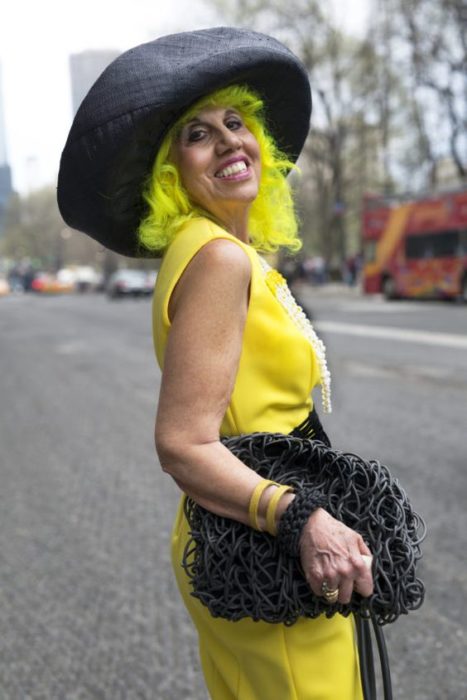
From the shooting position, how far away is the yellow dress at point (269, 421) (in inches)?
59.3

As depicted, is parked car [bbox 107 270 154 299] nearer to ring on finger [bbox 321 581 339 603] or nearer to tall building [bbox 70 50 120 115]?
tall building [bbox 70 50 120 115]

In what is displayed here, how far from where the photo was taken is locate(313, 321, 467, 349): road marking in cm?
1327

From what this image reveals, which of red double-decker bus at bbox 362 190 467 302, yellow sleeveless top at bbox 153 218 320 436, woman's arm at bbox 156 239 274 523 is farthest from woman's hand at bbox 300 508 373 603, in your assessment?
red double-decker bus at bbox 362 190 467 302

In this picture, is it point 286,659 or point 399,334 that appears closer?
point 286,659

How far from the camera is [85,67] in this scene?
1.90m

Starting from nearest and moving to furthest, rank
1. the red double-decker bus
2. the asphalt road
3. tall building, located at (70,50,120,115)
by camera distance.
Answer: tall building, located at (70,50,120,115), the asphalt road, the red double-decker bus

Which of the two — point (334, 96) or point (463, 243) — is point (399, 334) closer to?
point (463, 243)

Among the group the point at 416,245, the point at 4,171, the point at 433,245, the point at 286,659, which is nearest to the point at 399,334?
the point at 433,245

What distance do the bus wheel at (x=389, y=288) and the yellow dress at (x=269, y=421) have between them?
2682 cm

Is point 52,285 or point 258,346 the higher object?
point 258,346

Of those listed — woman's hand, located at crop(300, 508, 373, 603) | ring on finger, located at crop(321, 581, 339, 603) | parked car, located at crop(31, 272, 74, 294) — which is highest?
woman's hand, located at crop(300, 508, 373, 603)

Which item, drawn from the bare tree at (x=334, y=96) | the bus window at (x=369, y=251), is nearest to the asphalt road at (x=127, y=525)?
the bus window at (x=369, y=251)

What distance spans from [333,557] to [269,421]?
281mm

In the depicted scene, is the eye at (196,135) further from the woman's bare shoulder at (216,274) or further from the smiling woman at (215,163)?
the woman's bare shoulder at (216,274)
